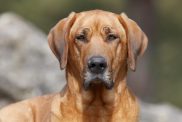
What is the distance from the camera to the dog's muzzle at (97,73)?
15.9 meters

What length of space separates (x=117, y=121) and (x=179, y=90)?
1137 inches

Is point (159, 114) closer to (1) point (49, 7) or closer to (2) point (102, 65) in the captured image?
(2) point (102, 65)

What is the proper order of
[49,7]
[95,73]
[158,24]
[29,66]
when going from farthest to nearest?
[49,7]
[158,24]
[29,66]
[95,73]

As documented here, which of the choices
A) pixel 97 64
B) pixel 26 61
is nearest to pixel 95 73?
pixel 97 64

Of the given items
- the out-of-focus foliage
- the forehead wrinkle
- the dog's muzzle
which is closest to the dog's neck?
the dog's muzzle

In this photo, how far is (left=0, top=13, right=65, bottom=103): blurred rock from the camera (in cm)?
2273

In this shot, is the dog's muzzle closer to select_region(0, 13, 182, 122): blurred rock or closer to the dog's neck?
the dog's neck

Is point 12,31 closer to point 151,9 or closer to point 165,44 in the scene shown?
point 151,9

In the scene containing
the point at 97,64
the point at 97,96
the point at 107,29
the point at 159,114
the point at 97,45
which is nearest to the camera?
the point at 97,64

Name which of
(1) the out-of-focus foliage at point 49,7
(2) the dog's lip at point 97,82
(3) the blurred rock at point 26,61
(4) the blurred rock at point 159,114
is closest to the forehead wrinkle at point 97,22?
(2) the dog's lip at point 97,82

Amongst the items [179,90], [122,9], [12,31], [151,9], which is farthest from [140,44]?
[179,90]

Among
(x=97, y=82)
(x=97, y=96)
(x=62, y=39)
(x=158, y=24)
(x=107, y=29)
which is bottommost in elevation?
(x=158, y=24)

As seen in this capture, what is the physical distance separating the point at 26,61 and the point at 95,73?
25.8 feet

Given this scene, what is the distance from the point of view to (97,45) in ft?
53.0
